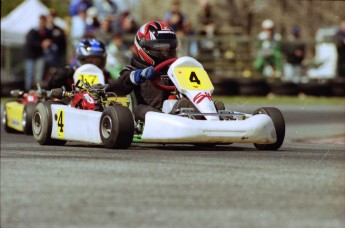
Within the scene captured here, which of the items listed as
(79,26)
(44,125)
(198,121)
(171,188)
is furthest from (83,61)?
(79,26)

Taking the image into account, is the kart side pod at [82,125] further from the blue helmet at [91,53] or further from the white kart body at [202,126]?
the blue helmet at [91,53]

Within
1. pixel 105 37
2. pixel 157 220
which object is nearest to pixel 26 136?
pixel 157 220

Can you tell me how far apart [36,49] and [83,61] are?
9664 mm

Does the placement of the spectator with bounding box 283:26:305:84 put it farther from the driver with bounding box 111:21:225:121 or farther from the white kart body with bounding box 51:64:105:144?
the white kart body with bounding box 51:64:105:144

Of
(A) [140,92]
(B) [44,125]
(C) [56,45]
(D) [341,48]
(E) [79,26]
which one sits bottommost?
(B) [44,125]

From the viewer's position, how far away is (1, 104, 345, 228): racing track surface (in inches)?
228

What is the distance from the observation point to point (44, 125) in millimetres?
10367

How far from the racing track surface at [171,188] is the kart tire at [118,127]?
11 cm

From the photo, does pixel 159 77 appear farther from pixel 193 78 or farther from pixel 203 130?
pixel 203 130

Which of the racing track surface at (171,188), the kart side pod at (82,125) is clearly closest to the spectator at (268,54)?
the kart side pod at (82,125)

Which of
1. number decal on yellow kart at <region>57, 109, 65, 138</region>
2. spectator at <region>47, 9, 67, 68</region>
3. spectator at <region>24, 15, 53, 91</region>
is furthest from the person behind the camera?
spectator at <region>24, 15, 53, 91</region>

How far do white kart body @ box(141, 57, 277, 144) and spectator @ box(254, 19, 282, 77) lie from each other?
1468 centimetres

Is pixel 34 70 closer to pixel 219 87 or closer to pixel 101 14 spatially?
pixel 101 14

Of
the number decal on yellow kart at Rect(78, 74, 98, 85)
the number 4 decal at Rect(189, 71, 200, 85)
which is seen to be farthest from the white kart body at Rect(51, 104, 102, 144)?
the number decal on yellow kart at Rect(78, 74, 98, 85)
